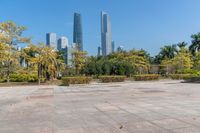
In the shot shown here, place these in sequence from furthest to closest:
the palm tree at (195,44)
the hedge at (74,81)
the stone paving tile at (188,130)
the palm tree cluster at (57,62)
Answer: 1. the palm tree at (195,44)
2. the palm tree cluster at (57,62)
3. the hedge at (74,81)
4. the stone paving tile at (188,130)

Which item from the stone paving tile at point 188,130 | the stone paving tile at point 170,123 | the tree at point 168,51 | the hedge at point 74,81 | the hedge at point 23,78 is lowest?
the stone paving tile at point 188,130

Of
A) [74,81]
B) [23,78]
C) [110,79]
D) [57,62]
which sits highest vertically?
[57,62]

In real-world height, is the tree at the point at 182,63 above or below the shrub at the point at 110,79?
above

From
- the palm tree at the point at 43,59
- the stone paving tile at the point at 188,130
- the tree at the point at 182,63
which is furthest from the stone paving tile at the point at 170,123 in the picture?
the tree at the point at 182,63

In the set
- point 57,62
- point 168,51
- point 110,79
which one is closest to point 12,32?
point 57,62

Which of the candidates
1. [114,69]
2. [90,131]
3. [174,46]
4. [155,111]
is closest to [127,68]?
[114,69]

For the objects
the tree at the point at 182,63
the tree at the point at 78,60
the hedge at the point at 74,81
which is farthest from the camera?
the tree at the point at 182,63

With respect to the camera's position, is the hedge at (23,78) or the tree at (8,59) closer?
the tree at (8,59)

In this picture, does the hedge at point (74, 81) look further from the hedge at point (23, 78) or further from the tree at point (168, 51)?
the tree at point (168, 51)

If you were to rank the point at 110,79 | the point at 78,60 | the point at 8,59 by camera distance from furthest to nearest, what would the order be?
the point at 78,60 < the point at 8,59 < the point at 110,79

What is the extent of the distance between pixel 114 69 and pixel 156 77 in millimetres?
7881

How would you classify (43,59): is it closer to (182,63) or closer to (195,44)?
(182,63)

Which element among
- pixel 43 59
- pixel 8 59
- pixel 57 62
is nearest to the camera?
pixel 8 59

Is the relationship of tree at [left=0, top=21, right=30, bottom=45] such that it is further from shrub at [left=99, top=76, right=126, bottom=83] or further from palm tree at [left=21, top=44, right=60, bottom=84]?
shrub at [left=99, top=76, right=126, bottom=83]
